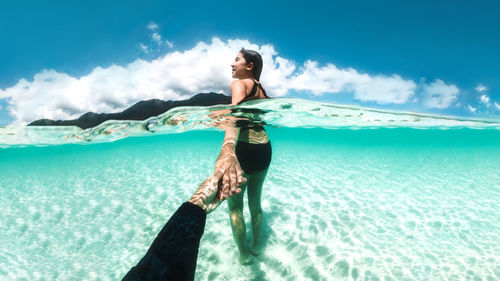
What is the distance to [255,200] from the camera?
392cm

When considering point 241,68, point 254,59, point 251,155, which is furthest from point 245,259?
point 254,59

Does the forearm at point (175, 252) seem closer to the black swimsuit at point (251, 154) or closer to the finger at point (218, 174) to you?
the finger at point (218, 174)

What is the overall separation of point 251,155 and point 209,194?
1977mm

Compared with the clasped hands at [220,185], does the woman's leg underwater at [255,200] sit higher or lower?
lower

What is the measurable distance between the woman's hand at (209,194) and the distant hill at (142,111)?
431 cm

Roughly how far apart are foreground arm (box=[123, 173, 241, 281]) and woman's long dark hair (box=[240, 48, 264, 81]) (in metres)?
2.65

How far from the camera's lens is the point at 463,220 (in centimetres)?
583

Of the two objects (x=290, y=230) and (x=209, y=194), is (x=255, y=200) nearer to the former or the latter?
(x=290, y=230)

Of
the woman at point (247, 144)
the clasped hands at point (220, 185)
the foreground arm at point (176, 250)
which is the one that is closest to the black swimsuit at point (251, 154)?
the woman at point (247, 144)

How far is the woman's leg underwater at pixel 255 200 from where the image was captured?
376 cm

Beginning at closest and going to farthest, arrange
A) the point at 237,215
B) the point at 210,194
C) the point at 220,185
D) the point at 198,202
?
the point at 198,202 < the point at 210,194 < the point at 220,185 < the point at 237,215

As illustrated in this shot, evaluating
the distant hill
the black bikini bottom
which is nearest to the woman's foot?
the black bikini bottom

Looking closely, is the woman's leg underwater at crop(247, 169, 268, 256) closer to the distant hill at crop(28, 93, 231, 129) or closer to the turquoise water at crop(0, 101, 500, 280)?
the turquoise water at crop(0, 101, 500, 280)

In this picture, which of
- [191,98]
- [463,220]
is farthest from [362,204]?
[191,98]
